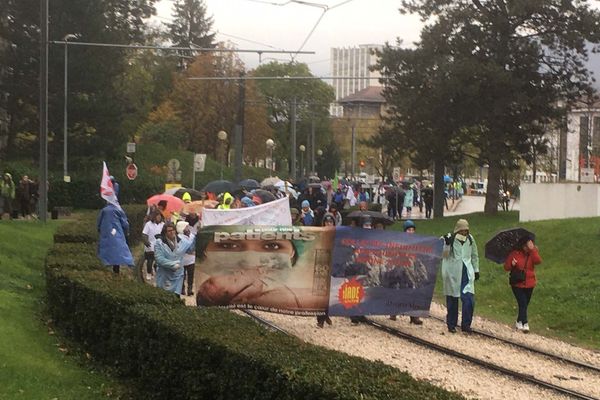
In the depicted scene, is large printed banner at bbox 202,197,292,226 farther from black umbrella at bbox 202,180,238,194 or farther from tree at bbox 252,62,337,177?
tree at bbox 252,62,337,177

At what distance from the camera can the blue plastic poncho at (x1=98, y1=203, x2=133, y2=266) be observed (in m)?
15.4

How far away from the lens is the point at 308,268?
1382 centimetres

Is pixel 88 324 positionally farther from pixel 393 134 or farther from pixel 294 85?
pixel 294 85

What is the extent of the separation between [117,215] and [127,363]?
6300 millimetres

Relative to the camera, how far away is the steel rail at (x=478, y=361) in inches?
446

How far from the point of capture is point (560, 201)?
35.0 m

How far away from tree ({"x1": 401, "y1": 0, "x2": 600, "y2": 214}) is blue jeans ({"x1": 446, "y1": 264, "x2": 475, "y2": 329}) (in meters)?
25.9

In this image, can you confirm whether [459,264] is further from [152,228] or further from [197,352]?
[197,352]

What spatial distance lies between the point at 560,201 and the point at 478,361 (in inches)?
925

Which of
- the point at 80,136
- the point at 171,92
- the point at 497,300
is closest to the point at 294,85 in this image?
the point at 171,92

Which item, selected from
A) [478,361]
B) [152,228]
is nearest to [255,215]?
[152,228]

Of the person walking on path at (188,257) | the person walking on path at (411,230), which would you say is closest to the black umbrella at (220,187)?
the person walking on path at (188,257)

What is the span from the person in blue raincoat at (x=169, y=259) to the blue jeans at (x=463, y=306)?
445 cm

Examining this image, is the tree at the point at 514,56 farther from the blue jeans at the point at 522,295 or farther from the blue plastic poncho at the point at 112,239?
the blue plastic poncho at the point at 112,239
